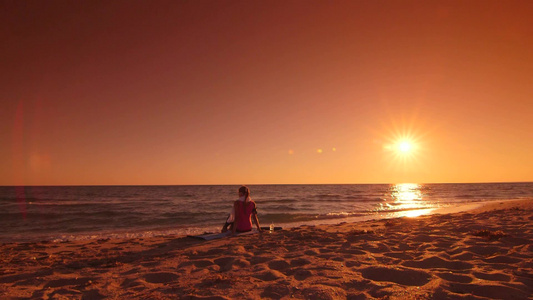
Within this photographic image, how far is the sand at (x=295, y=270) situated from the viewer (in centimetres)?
390

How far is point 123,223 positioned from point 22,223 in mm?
5341

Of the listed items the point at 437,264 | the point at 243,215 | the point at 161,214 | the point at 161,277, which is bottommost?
the point at 161,214

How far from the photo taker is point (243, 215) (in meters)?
9.26

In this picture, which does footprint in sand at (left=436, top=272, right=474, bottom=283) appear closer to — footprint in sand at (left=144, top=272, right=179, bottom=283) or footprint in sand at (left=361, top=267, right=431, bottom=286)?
footprint in sand at (left=361, top=267, right=431, bottom=286)

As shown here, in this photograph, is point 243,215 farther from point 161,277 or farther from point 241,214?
point 161,277

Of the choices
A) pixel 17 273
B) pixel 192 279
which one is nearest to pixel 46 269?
pixel 17 273

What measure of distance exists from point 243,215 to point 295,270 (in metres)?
4.50

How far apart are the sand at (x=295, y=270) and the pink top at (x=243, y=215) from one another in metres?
1.46

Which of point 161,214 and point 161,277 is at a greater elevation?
point 161,277

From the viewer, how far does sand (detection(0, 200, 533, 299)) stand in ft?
12.8

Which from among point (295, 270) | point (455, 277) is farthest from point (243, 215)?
point (455, 277)

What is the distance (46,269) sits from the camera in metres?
5.61

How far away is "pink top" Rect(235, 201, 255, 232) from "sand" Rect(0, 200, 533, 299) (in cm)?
146

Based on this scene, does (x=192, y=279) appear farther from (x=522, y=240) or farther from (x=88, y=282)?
(x=522, y=240)
